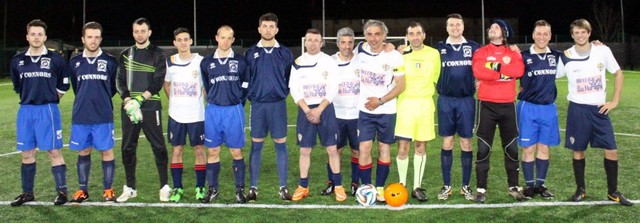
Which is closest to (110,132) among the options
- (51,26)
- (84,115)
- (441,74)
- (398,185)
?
(84,115)

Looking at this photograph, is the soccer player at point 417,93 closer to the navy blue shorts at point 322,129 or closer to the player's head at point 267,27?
the navy blue shorts at point 322,129

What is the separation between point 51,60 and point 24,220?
65.2 inches

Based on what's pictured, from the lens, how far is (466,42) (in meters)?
5.90

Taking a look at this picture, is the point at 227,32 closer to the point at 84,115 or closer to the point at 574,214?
the point at 84,115

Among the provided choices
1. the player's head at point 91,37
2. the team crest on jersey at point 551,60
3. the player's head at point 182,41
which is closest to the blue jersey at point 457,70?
the team crest on jersey at point 551,60

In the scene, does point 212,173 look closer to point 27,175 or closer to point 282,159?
point 282,159

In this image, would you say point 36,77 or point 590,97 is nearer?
point 590,97

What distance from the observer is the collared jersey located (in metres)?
5.77

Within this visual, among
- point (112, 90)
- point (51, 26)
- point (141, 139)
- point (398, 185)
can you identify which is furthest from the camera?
point (51, 26)

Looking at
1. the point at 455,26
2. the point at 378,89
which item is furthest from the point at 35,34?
the point at 455,26

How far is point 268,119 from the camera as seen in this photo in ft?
19.1

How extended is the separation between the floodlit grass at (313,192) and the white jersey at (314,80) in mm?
1116

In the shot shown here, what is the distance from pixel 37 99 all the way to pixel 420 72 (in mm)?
3962

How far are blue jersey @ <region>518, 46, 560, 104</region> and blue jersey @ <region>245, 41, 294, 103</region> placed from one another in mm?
2501
